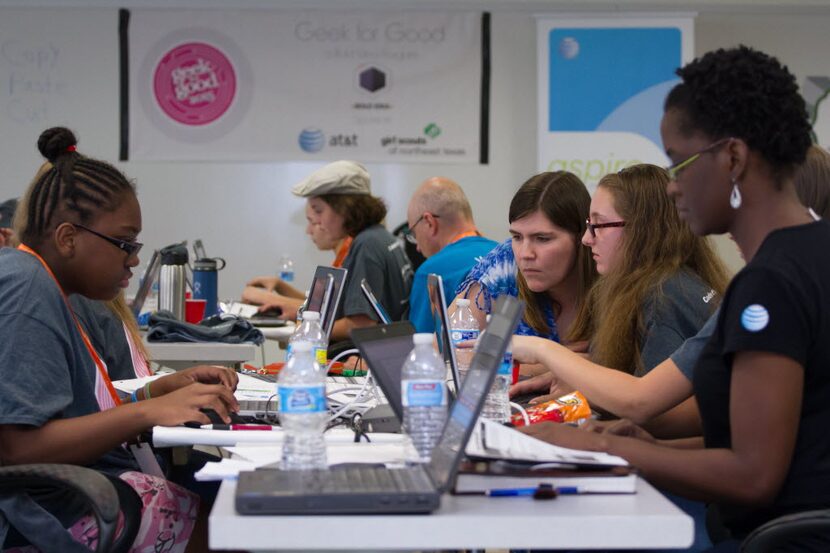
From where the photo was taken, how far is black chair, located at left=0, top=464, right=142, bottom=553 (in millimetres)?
1787

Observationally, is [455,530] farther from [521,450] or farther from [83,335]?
[83,335]

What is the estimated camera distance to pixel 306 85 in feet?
22.3

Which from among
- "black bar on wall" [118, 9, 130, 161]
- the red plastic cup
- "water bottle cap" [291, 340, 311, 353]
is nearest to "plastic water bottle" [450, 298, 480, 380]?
"water bottle cap" [291, 340, 311, 353]

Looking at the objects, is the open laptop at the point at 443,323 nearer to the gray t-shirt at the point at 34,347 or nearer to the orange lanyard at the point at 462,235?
the gray t-shirt at the point at 34,347

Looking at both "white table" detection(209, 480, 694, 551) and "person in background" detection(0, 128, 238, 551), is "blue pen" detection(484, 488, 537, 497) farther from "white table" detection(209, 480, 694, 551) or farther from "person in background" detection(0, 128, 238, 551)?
"person in background" detection(0, 128, 238, 551)

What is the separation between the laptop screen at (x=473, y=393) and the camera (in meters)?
1.43

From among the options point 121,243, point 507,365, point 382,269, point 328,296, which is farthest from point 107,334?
point 382,269

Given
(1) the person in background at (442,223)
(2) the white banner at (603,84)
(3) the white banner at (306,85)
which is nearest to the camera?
(1) the person in background at (442,223)

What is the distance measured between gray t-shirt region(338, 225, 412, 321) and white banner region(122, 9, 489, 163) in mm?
1760

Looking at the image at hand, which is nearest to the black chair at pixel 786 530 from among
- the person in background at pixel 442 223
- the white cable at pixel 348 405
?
the white cable at pixel 348 405

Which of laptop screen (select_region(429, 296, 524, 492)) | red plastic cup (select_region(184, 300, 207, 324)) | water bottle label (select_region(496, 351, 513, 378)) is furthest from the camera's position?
red plastic cup (select_region(184, 300, 207, 324))

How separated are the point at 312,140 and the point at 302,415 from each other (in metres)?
5.41

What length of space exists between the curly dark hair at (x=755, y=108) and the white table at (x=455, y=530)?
0.65 meters

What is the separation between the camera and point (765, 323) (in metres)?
1.55
